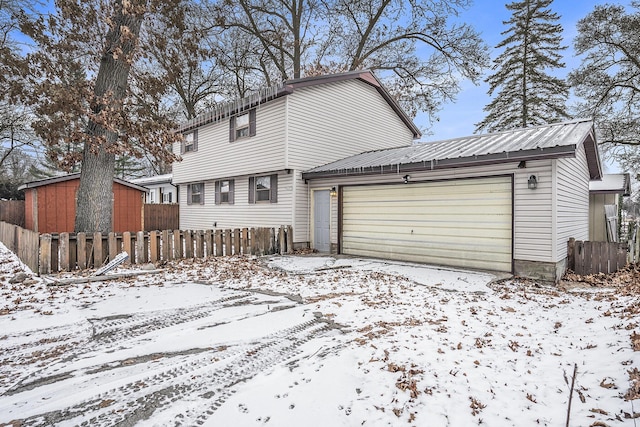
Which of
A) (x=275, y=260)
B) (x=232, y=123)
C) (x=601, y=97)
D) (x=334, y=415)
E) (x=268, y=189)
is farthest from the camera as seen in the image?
(x=601, y=97)

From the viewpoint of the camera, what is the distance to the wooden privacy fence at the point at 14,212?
17.7 meters

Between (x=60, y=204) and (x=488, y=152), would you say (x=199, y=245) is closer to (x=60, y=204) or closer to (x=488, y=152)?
(x=60, y=204)

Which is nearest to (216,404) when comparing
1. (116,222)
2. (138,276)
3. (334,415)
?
(334,415)

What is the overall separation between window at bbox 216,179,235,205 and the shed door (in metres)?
4.56

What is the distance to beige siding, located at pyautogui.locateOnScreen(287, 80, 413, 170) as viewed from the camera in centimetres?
1276

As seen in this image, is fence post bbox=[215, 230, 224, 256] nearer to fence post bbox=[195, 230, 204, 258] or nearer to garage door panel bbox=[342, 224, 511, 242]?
fence post bbox=[195, 230, 204, 258]

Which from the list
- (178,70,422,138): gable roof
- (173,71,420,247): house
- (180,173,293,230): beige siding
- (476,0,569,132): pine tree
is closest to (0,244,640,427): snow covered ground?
(180,173,293,230): beige siding

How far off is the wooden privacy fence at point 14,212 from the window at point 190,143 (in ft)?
28.3

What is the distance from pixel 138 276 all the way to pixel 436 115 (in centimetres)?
1854

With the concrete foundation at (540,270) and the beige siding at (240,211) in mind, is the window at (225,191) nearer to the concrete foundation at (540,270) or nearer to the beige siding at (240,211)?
the beige siding at (240,211)

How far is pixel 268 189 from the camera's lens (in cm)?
1381

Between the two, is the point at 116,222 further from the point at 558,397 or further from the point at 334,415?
the point at 558,397

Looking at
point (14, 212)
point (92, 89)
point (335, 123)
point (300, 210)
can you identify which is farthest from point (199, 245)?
point (14, 212)

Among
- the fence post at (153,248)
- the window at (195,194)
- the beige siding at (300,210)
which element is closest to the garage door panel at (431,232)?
the beige siding at (300,210)
